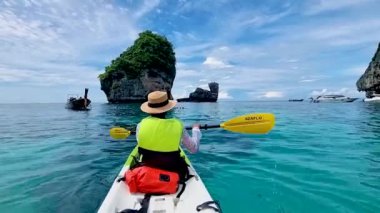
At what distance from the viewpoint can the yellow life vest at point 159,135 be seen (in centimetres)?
462

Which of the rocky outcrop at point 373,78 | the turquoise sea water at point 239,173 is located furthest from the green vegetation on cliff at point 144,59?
the turquoise sea water at point 239,173

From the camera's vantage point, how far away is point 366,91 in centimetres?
7969

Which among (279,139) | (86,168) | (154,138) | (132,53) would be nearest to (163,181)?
(154,138)

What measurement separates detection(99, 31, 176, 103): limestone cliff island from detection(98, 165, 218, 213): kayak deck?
247ft

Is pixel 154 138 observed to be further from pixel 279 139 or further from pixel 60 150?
pixel 279 139

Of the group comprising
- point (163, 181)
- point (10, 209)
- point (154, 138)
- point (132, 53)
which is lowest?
point (10, 209)

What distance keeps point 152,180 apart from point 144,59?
3129 inches

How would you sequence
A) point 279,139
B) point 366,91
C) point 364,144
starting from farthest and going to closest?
point 366,91 < point 279,139 < point 364,144

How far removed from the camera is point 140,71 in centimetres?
8162

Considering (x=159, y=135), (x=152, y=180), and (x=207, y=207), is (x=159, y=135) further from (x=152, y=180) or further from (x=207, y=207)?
(x=207, y=207)

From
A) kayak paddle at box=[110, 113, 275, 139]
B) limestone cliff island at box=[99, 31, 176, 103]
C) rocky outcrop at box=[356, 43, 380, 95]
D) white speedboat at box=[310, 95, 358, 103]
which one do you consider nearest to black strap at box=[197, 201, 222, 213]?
kayak paddle at box=[110, 113, 275, 139]

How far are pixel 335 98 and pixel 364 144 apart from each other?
270ft

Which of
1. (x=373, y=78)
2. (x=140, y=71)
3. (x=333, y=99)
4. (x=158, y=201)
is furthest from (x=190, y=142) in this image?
(x=333, y=99)

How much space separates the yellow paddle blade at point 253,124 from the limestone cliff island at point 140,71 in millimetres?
72509
